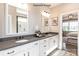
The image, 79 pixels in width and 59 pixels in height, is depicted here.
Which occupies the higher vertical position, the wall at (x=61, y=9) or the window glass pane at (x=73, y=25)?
the wall at (x=61, y=9)

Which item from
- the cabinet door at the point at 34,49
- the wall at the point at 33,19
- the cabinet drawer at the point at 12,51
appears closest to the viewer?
the cabinet drawer at the point at 12,51

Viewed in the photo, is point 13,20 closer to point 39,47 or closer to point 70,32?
point 39,47

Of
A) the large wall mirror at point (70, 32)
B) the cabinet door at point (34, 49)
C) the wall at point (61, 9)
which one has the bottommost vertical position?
the cabinet door at point (34, 49)

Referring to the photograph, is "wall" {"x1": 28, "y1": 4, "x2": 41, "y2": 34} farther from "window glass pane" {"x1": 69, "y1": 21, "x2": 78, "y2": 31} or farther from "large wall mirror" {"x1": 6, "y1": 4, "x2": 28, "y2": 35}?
"window glass pane" {"x1": 69, "y1": 21, "x2": 78, "y2": 31}

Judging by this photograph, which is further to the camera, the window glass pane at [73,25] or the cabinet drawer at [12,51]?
the window glass pane at [73,25]

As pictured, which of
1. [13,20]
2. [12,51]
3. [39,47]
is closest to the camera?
[12,51]

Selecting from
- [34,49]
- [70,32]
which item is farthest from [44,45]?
[70,32]

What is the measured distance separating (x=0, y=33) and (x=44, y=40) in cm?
86

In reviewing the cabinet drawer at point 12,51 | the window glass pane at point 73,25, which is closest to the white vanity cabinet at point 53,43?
the window glass pane at point 73,25

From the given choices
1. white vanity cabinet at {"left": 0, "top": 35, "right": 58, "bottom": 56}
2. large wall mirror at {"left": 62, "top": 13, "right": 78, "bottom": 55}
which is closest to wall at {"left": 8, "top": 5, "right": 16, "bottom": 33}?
white vanity cabinet at {"left": 0, "top": 35, "right": 58, "bottom": 56}

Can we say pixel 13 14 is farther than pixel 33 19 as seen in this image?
No

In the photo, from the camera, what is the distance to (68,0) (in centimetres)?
166

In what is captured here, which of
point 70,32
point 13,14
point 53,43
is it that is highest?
point 13,14

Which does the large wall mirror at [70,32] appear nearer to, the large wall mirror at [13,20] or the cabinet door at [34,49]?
the cabinet door at [34,49]
